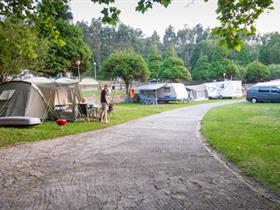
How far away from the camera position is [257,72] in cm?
5319

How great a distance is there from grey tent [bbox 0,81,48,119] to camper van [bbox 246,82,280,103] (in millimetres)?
21929

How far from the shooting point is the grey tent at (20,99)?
1367cm

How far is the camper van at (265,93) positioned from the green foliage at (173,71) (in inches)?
648

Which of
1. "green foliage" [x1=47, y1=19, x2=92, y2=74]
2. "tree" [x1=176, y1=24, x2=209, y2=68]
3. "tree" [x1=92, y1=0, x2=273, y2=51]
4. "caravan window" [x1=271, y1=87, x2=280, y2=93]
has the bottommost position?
"caravan window" [x1=271, y1=87, x2=280, y2=93]

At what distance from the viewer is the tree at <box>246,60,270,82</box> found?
52.8 metres

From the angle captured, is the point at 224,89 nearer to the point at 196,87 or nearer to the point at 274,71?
the point at 196,87

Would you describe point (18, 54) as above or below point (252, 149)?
above

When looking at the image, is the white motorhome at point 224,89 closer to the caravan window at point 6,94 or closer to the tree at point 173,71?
the tree at point 173,71

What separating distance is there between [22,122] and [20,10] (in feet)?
16.2

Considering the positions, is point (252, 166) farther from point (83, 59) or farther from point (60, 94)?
point (83, 59)

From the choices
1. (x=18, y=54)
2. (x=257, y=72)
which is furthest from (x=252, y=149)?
(x=257, y=72)

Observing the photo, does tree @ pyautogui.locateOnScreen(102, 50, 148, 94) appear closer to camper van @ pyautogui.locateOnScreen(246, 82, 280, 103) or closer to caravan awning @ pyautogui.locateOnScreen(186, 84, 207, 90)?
caravan awning @ pyautogui.locateOnScreen(186, 84, 207, 90)

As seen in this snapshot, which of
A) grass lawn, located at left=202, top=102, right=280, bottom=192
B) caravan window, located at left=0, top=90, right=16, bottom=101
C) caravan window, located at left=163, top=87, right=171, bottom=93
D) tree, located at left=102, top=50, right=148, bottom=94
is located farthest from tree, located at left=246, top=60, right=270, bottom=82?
caravan window, located at left=0, top=90, right=16, bottom=101

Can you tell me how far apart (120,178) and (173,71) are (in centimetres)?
4116
